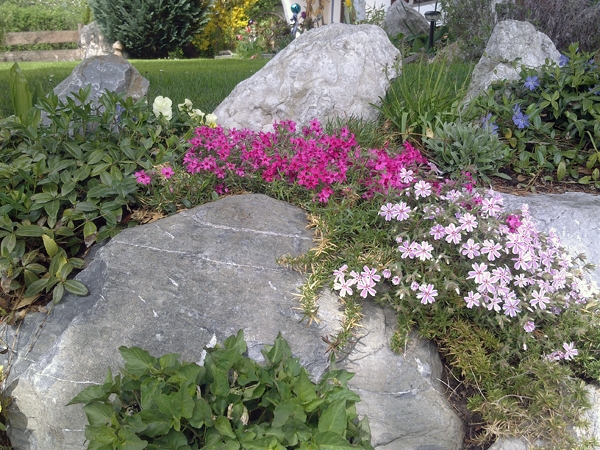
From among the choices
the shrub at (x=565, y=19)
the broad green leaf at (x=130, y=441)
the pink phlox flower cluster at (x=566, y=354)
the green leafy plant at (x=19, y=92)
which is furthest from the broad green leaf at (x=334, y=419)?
the shrub at (x=565, y=19)

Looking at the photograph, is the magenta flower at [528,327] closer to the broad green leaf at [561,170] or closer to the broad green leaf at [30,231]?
the broad green leaf at [561,170]

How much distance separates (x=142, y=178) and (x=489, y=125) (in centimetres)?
221

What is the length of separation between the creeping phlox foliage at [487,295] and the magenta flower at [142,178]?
1.24m

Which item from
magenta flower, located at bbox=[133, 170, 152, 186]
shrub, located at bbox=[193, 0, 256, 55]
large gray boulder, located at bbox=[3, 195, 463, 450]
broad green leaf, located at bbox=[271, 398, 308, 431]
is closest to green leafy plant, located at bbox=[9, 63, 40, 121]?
magenta flower, located at bbox=[133, 170, 152, 186]

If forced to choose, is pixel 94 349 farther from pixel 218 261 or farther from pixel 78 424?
pixel 218 261

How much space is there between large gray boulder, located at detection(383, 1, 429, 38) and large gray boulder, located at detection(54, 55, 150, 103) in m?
8.28

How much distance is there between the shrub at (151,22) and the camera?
1394cm

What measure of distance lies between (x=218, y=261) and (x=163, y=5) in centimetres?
1316

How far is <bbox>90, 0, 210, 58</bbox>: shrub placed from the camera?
13938 millimetres

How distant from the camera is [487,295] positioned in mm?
2467

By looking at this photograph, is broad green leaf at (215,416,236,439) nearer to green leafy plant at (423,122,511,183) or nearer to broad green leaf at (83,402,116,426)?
broad green leaf at (83,402,116,426)

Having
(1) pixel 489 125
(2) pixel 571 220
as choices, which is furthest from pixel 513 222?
(1) pixel 489 125

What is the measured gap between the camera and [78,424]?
7.44 ft

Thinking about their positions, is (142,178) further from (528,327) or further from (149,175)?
(528,327)
